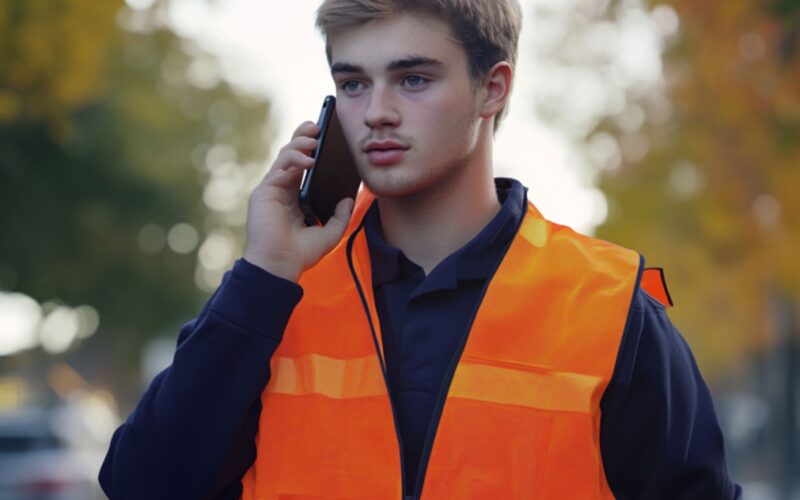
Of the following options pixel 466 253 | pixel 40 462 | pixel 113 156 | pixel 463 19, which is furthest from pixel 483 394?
pixel 113 156

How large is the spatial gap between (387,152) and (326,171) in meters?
0.22

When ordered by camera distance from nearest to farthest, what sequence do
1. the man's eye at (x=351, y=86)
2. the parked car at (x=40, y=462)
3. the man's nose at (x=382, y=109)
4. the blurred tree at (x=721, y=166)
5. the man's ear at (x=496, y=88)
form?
the man's nose at (x=382, y=109)
the man's eye at (x=351, y=86)
the man's ear at (x=496, y=88)
the blurred tree at (x=721, y=166)
the parked car at (x=40, y=462)

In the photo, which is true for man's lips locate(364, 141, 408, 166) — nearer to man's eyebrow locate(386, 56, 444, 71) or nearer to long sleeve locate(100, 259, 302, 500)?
man's eyebrow locate(386, 56, 444, 71)

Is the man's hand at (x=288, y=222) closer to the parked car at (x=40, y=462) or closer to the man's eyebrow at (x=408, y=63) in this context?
the man's eyebrow at (x=408, y=63)

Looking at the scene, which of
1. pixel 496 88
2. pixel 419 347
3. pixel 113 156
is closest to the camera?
pixel 419 347

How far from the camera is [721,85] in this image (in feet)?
56.1

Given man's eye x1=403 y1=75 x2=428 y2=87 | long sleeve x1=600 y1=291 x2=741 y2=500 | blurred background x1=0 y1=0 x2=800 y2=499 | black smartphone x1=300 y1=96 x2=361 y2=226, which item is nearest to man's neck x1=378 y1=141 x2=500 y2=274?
black smartphone x1=300 y1=96 x2=361 y2=226

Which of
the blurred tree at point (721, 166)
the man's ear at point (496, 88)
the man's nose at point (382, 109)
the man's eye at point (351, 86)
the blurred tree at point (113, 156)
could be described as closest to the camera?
the man's nose at point (382, 109)

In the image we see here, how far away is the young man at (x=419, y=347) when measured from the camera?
10.9 feet

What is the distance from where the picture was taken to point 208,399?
3.34 meters

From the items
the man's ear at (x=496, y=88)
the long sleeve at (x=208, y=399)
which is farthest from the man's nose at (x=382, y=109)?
the long sleeve at (x=208, y=399)

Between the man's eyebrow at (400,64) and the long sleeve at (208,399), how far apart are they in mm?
492

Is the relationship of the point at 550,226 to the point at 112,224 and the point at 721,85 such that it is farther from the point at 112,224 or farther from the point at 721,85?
the point at 112,224

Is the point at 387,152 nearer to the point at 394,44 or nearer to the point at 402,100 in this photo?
the point at 402,100
